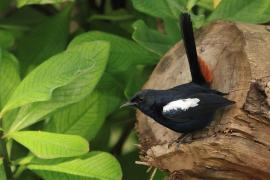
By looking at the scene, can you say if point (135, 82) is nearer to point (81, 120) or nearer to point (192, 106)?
point (81, 120)

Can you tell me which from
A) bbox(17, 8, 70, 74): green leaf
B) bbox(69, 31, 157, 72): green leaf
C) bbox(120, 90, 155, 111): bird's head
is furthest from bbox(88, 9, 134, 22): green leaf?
bbox(120, 90, 155, 111): bird's head

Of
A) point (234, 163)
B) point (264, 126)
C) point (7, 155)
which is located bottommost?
point (7, 155)

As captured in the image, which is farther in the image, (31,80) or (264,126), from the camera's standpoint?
(31,80)

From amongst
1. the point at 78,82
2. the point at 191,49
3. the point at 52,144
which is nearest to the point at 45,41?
the point at 78,82

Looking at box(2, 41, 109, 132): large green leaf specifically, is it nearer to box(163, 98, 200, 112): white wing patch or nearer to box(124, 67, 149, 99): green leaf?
box(124, 67, 149, 99): green leaf

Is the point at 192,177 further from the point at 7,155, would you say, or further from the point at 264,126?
the point at 7,155

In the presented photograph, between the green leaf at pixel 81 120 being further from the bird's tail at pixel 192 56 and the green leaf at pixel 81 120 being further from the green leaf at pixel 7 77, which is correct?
the bird's tail at pixel 192 56

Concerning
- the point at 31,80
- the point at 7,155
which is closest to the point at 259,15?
the point at 31,80
